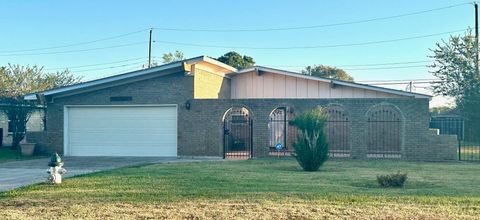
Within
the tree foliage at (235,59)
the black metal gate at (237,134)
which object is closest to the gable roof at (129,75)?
the black metal gate at (237,134)

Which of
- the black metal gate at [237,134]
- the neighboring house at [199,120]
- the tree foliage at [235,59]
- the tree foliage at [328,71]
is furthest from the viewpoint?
the tree foliage at [328,71]

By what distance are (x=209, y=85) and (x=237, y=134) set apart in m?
2.68

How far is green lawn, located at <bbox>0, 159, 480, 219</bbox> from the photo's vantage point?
711cm

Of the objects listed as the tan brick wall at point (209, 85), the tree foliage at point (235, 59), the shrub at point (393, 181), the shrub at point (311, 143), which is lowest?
the shrub at point (393, 181)

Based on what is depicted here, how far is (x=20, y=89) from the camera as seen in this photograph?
30625 mm

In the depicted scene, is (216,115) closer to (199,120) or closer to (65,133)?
(199,120)

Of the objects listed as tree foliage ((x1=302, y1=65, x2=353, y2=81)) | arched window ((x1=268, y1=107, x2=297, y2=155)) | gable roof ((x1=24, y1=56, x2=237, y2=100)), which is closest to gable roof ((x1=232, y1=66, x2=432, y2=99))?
arched window ((x1=268, y1=107, x2=297, y2=155))

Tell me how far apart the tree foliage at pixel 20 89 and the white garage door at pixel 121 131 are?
14.1 feet

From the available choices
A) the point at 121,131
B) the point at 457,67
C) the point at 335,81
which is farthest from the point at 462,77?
the point at 121,131

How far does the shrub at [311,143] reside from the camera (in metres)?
14.2

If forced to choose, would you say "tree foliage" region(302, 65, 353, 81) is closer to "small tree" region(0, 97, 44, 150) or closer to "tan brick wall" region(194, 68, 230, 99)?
"tan brick wall" region(194, 68, 230, 99)

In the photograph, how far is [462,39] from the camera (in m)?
35.1

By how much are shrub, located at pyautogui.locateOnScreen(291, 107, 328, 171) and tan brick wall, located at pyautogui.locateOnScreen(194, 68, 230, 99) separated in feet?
22.4

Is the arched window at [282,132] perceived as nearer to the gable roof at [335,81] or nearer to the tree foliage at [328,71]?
the gable roof at [335,81]
